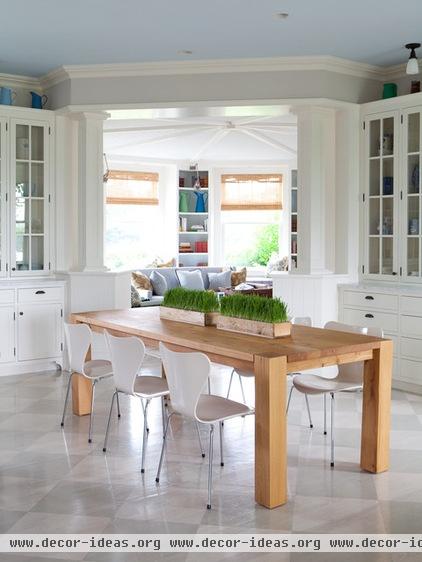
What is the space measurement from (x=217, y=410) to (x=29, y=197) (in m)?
3.94

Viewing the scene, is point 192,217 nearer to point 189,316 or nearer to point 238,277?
point 238,277

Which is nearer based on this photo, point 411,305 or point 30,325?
point 411,305

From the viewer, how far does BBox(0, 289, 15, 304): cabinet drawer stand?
630 cm

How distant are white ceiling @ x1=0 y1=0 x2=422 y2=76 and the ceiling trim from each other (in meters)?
0.11

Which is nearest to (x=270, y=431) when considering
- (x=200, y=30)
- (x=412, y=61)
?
(x=200, y=30)

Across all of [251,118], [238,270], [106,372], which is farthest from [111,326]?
[238,270]

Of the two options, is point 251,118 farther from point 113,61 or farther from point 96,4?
point 96,4

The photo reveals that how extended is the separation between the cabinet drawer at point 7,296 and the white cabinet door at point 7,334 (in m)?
0.06

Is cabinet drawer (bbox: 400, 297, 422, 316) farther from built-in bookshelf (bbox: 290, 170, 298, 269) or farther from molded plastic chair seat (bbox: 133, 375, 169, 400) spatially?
built-in bookshelf (bbox: 290, 170, 298, 269)

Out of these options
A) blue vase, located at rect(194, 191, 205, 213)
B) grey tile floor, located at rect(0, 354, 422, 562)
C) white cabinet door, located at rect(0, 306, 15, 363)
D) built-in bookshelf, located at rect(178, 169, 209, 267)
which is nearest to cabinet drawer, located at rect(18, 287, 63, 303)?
white cabinet door, located at rect(0, 306, 15, 363)

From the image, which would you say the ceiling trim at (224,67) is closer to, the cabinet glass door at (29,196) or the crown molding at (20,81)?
the crown molding at (20,81)

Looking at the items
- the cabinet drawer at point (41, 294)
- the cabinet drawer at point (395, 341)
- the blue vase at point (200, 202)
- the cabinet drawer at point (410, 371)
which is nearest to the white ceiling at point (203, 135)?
the blue vase at point (200, 202)

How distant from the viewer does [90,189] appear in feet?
21.7

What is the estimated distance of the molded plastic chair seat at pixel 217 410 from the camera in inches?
138
